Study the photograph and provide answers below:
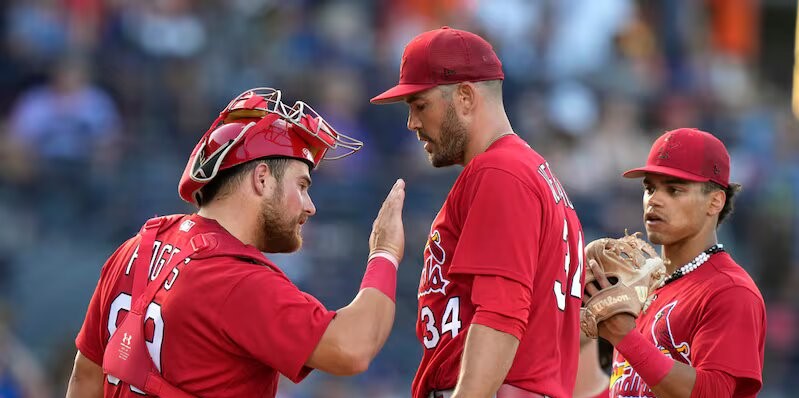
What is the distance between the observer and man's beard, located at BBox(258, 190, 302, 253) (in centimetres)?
425

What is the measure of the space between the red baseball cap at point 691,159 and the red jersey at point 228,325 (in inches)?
75.9

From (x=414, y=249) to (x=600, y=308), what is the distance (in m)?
5.65

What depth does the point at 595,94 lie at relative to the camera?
500 inches

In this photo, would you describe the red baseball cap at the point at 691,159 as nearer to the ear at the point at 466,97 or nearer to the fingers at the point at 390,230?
the ear at the point at 466,97

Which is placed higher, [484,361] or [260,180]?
[260,180]

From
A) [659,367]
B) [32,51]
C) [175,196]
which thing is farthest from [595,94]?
[659,367]

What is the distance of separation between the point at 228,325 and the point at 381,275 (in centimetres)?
59

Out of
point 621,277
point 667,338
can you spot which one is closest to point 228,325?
point 621,277

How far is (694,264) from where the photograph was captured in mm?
5109

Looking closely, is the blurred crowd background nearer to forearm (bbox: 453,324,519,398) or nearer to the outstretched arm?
the outstretched arm

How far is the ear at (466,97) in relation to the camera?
167 inches

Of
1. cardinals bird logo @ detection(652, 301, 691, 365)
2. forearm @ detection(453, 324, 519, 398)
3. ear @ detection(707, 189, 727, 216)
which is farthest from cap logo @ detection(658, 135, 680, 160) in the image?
forearm @ detection(453, 324, 519, 398)

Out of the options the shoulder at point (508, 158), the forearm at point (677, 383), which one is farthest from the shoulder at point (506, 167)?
the forearm at point (677, 383)

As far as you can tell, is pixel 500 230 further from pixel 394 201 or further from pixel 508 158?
pixel 394 201
